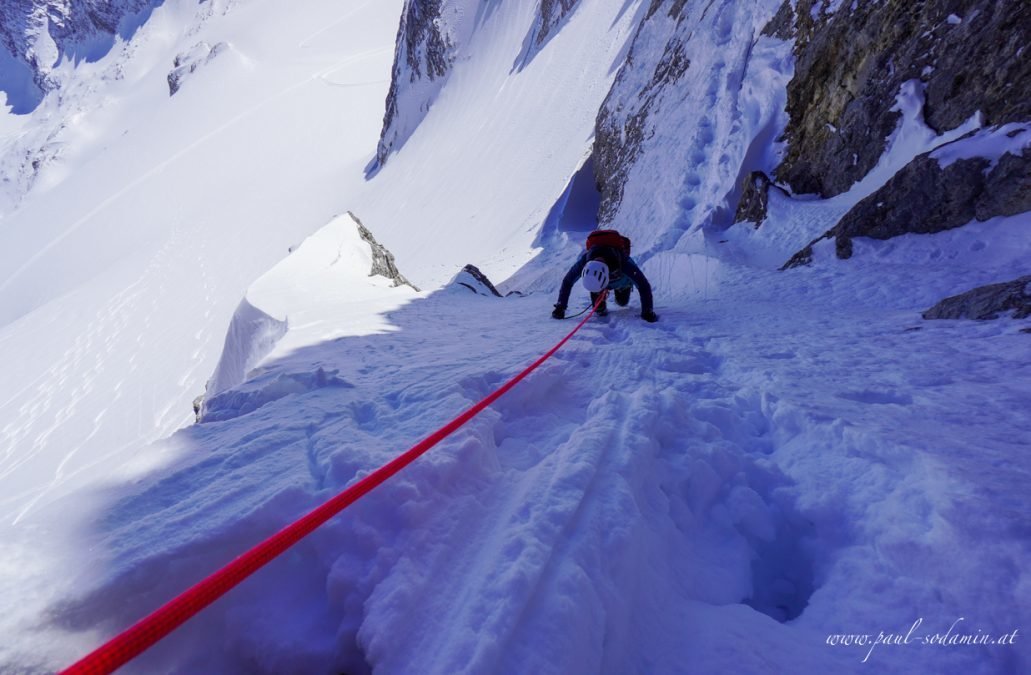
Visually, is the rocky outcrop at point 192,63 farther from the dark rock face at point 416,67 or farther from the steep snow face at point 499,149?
the steep snow face at point 499,149

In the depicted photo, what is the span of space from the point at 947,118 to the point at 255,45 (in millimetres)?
68348

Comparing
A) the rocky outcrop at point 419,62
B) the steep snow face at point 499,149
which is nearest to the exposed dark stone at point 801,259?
the steep snow face at point 499,149

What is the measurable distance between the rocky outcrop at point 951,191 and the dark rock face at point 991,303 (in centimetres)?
114

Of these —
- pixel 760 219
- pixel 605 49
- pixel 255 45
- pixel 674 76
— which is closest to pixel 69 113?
pixel 255 45

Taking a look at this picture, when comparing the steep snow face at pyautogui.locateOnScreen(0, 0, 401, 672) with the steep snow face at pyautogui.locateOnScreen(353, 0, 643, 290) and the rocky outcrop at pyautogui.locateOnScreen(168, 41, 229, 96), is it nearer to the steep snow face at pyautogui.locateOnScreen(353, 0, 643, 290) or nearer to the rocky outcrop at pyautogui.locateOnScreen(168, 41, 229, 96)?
the rocky outcrop at pyautogui.locateOnScreen(168, 41, 229, 96)

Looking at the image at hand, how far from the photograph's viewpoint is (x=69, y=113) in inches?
2338

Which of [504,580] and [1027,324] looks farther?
[1027,324]

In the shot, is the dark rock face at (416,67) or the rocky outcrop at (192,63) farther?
the rocky outcrop at (192,63)

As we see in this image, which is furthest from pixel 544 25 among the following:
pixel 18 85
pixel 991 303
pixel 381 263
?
pixel 18 85

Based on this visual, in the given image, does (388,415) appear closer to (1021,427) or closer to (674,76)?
(1021,427)

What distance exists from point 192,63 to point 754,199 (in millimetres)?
67077

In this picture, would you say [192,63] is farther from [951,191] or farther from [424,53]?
[951,191]

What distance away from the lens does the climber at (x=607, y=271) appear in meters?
4.65

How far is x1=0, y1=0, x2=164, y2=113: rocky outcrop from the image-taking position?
77.7 m
